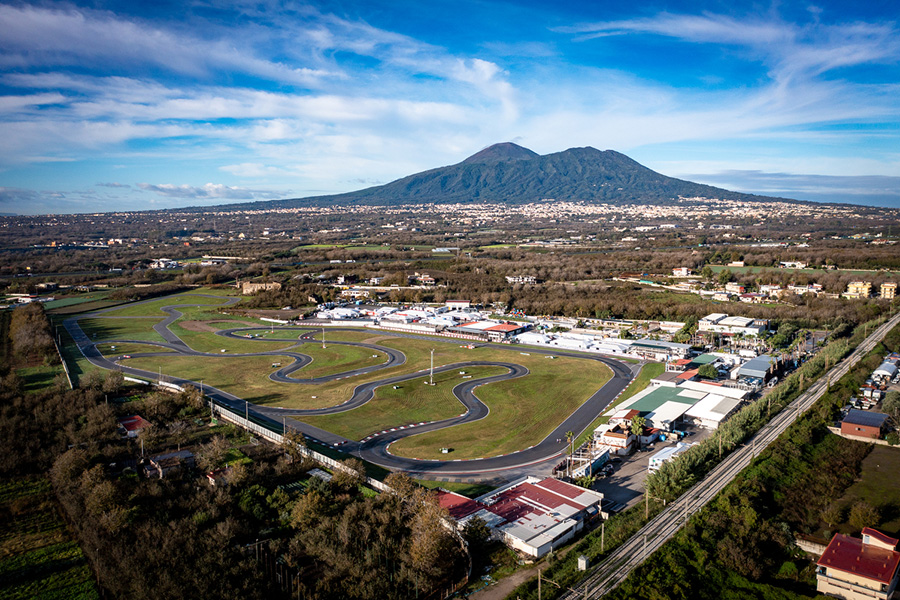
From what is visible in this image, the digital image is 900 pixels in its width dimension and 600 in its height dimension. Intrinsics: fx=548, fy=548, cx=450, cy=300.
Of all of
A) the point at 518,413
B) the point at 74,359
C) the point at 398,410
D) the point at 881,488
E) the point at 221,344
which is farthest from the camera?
the point at 221,344

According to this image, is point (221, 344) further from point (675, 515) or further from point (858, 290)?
point (858, 290)

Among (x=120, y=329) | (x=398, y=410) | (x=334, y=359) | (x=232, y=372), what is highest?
(x=398, y=410)

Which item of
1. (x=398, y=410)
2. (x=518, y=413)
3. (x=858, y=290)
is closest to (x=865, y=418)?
(x=518, y=413)

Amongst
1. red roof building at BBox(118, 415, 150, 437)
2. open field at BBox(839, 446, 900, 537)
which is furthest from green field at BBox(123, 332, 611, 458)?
open field at BBox(839, 446, 900, 537)

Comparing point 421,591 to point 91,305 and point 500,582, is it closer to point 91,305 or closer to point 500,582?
point 500,582

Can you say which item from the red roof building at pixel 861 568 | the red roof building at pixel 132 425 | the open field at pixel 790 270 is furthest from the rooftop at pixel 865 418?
the open field at pixel 790 270

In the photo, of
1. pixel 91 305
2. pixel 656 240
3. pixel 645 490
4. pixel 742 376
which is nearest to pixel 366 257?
pixel 91 305
